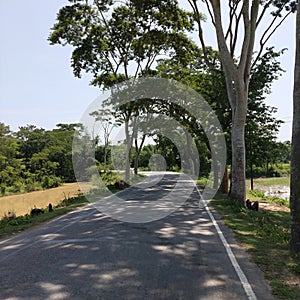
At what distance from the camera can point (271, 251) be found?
8.62 meters

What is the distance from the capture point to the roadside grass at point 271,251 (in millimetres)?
6195

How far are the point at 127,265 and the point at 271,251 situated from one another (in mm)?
3319

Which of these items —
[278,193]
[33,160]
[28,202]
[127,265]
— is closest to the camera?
[127,265]

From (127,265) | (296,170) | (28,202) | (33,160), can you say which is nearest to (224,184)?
(28,202)

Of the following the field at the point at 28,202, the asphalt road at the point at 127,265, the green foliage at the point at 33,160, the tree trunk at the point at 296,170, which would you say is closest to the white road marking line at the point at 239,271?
the asphalt road at the point at 127,265

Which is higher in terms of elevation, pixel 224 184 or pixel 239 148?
pixel 239 148

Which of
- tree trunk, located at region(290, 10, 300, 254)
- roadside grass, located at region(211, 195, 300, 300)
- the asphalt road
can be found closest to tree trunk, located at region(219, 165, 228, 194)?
roadside grass, located at region(211, 195, 300, 300)

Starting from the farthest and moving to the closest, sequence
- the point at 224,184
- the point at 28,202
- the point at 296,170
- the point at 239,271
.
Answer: the point at 28,202
the point at 224,184
the point at 296,170
the point at 239,271

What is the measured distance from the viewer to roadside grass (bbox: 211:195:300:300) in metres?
6.20

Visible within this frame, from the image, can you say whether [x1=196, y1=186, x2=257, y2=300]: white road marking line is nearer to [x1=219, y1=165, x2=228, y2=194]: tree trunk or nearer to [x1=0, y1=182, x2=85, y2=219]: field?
[x1=0, y1=182, x2=85, y2=219]: field

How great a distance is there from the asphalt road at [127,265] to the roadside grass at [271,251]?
0.21 meters

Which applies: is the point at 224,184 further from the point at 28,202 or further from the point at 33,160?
the point at 33,160

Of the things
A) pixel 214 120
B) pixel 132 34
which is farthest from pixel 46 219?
pixel 132 34

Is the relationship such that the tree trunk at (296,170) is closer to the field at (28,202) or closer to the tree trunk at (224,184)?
the field at (28,202)
